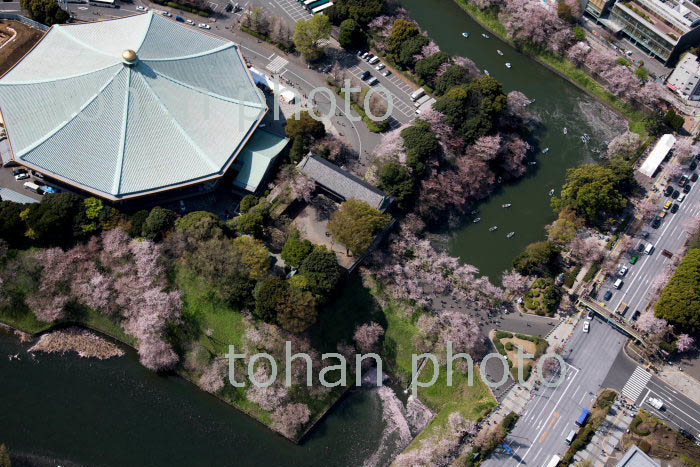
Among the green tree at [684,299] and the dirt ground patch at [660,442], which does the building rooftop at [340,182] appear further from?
the dirt ground patch at [660,442]

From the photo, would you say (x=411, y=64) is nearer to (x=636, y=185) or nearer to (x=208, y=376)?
(x=636, y=185)

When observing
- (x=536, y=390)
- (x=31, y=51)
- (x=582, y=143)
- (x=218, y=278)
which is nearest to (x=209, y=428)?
(x=218, y=278)

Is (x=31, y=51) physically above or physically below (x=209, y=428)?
above

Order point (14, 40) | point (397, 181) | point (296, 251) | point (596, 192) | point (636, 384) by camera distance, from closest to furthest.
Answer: point (296, 251) → point (636, 384) → point (397, 181) → point (596, 192) → point (14, 40)

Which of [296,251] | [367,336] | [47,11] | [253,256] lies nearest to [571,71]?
[296,251]

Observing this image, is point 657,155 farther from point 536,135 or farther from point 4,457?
point 4,457

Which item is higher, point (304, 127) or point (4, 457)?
point (304, 127)

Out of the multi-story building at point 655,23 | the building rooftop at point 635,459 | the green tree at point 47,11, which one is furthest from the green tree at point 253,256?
the multi-story building at point 655,23
